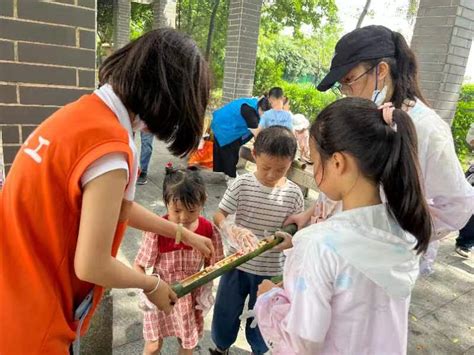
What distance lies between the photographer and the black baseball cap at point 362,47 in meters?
1.75

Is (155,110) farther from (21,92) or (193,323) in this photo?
(193,323)

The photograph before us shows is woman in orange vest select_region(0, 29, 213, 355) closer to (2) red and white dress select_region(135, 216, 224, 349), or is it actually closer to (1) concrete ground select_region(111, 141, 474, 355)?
(2) red and white dress select_region(135, 216, 224, 349)

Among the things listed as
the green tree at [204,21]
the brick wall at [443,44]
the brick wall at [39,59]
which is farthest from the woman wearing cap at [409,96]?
the green tree at [204,21]

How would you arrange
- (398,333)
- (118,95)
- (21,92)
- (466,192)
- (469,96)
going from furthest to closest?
(469,96) → (21,92) → (466,192) → (398,333) → (118,95)

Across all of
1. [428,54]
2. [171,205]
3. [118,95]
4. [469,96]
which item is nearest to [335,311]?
[118,95]

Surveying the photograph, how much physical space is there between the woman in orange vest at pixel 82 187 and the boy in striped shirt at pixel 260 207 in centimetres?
93

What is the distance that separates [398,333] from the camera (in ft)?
4.07

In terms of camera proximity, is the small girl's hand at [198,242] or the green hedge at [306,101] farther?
the green hedge at [306,101]

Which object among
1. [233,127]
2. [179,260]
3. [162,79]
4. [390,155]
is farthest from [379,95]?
[233,127]

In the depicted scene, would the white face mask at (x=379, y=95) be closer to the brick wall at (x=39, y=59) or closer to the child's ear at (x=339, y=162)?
the child's ear at (x=339, y=162)

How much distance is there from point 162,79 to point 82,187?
368mm

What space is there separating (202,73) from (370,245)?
722 mm

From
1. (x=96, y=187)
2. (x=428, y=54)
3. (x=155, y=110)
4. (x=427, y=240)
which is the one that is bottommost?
(x=427, y=240)

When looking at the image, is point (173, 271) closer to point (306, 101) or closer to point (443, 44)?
point (443, 44)
